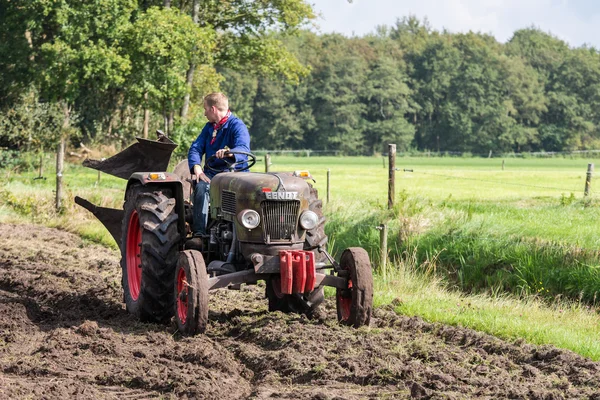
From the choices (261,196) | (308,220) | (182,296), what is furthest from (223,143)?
(182,296)

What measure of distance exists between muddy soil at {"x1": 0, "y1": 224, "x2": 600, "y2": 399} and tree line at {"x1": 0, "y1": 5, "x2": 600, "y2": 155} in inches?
773

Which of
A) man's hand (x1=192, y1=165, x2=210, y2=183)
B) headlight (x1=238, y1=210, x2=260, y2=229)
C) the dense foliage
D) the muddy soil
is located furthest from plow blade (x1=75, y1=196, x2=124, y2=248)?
the dense foliage

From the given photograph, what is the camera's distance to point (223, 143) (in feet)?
26.9

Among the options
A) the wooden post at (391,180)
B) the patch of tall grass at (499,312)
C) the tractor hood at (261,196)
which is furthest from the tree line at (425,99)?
the tractor hood at (261,196)

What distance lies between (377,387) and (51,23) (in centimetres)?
2983

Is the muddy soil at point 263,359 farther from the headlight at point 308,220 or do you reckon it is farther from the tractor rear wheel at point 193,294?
the headlight at point 308,220

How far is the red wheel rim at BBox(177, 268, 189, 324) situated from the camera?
727 centimetres

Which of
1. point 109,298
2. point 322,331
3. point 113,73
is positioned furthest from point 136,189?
point 113,73

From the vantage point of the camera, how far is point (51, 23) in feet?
108

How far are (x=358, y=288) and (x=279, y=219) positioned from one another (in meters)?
0.85

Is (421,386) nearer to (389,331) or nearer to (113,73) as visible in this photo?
(389,331)

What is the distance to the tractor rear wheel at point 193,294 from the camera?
278 inches

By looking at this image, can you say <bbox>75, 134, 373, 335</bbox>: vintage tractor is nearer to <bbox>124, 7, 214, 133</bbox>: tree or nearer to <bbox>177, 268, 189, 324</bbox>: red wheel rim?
<bbox>177, 268, 189, 324</bbox>: red wheel rim

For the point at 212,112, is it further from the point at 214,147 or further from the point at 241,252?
the point at 241,252
